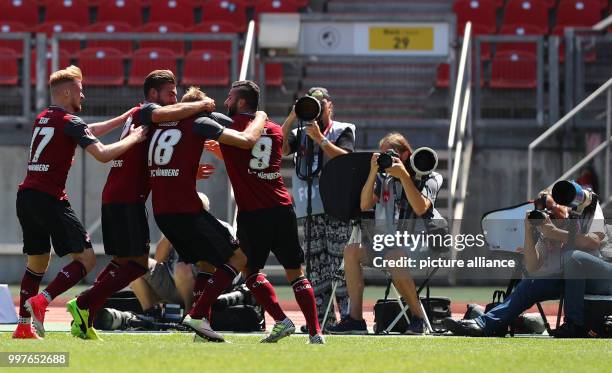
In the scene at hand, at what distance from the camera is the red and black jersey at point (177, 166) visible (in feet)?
31.3

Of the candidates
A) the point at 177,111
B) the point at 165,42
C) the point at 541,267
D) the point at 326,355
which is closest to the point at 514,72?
the point at 165,42

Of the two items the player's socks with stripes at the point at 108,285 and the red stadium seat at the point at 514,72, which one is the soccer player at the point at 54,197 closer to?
the player's socks with stripes at the point at 108,285

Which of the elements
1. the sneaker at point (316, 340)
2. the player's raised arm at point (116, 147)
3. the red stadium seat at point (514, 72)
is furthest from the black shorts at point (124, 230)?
the red stadium seat at point (514, 72)

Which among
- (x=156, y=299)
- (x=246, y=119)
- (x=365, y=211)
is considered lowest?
(x=156, y=299)

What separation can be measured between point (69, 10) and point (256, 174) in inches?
504

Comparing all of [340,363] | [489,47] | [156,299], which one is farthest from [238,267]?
[489,47]

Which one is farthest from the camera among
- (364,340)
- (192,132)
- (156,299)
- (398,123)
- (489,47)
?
(489,47)

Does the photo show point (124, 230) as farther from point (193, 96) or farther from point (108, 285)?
point (193, 96)

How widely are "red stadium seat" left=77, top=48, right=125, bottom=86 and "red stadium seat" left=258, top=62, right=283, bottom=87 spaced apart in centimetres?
196

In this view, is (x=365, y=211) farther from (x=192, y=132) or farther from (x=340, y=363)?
(x=340, y=363)

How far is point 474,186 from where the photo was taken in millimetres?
17609

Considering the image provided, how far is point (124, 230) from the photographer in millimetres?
9836

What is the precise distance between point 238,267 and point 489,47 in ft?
31.5

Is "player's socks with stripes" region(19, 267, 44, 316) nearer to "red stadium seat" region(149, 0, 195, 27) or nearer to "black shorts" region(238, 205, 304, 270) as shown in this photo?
"black shorts" region(238, 205, 304, 270)
